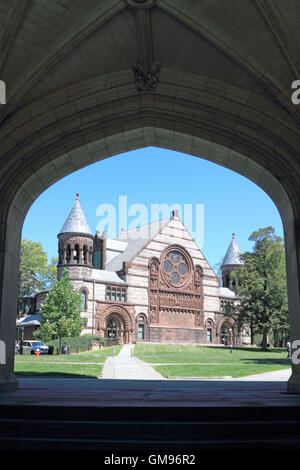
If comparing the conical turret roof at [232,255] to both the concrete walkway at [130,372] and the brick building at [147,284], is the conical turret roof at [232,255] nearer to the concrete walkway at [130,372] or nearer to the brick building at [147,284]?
the brick building at [147,284]

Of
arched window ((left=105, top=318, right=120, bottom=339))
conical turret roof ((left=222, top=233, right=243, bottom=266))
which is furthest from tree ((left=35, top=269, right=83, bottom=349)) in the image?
conical turret roof ((left=222, top=233, right=243, bottom=266))

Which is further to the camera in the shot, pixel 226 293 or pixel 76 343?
pixel 226 293

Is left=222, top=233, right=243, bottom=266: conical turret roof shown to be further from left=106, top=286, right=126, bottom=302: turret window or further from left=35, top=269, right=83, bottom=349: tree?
left=35, top=269, right=83, bottom=349: tree

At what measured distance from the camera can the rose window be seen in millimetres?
50375

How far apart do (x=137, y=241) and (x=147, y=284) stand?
789cm

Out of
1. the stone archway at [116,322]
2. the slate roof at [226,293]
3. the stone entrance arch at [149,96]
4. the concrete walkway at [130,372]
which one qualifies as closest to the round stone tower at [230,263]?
the slate roof at [226,293]

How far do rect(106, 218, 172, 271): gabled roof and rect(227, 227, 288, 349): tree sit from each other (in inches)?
541

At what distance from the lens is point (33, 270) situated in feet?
151

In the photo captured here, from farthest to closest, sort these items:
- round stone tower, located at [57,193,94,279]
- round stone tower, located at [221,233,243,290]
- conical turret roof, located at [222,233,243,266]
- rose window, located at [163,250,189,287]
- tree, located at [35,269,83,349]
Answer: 1. conical turret roof, located at [222,233,243,266]
2. round stone tower, located at [221,233,243,290]
3. rose window, located at [163,250,189,287]
4. round stone tower, located at [57,193,94,279]
5. tree, located at [35,269,83,349]

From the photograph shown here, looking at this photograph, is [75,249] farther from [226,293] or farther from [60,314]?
[226,293]
